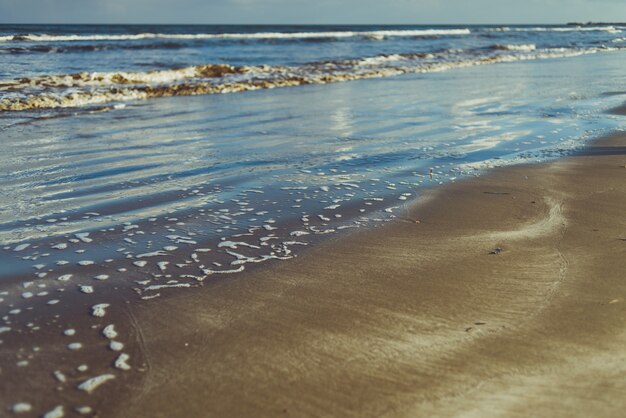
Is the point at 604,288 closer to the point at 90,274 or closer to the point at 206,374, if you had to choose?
the point at 206,374

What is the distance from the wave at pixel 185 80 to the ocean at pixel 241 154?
→ 7 centimetres

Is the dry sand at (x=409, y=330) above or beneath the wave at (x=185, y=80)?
beneath

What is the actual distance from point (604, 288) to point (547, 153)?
3211mm

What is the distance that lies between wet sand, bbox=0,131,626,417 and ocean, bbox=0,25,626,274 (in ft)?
1.38

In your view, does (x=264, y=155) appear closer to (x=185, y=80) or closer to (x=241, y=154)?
(x=241, y=154)

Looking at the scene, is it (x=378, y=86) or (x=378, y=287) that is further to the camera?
(x=378, y=86)

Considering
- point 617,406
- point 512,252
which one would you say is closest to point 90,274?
point 512,252

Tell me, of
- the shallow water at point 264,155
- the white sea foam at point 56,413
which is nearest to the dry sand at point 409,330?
the white sea foam at point 56,413

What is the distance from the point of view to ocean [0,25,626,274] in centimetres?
351

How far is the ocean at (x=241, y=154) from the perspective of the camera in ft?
11.5

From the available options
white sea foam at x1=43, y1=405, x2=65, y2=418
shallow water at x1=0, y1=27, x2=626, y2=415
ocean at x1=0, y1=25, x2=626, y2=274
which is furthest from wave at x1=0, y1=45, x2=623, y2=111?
white sea foam at x1=43, y1=405, x2=65, y2=418

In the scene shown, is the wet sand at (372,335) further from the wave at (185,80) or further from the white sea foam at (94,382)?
the wave at (185,80)

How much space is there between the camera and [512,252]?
10.3 feet

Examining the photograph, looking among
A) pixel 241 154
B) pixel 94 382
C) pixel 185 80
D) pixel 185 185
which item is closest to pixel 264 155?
pixel 241 154
